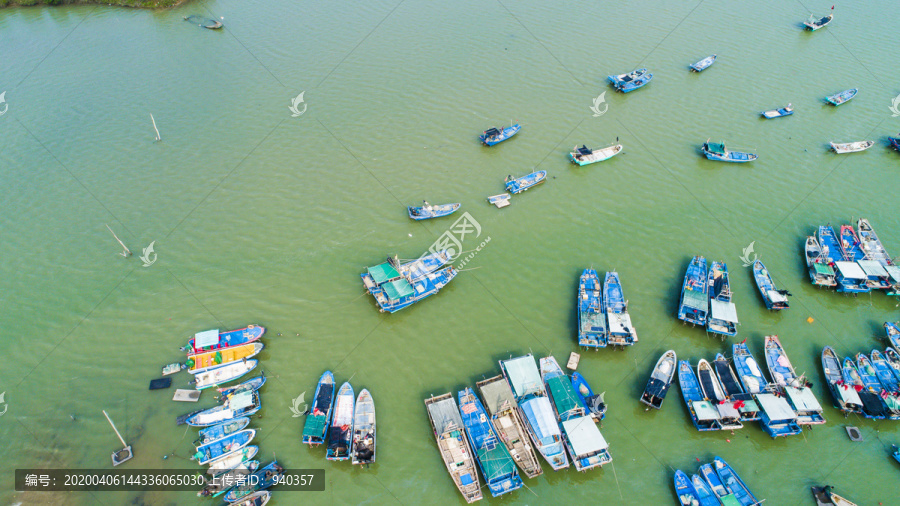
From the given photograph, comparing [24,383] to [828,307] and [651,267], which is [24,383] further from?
[828,307]

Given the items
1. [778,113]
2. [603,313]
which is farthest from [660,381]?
[778,113]

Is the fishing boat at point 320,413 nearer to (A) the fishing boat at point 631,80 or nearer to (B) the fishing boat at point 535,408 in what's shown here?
(B) the fishing boat at point 535,408

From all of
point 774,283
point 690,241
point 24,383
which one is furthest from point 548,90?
point 24,383

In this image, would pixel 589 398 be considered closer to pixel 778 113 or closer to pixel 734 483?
pixel 734 483

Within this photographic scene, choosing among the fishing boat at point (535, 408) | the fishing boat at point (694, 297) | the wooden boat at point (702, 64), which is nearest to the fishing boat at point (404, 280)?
the fishing boat at point (535, 408)

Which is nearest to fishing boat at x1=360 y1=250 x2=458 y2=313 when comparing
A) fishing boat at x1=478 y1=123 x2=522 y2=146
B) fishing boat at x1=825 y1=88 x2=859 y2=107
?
fishing boat at x1=478 y1=123 x2=522 y2=146

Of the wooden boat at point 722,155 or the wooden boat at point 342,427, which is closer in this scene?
the wooden boat at point 342,427
